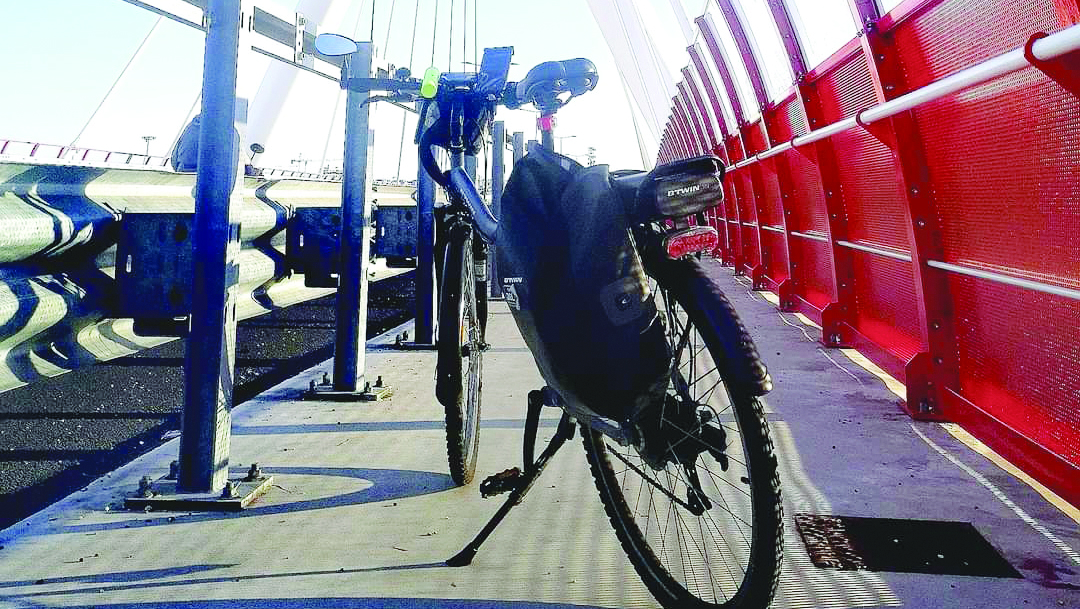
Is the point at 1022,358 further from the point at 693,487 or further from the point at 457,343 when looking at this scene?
the point at 457,343

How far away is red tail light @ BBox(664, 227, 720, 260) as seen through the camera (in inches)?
76.7

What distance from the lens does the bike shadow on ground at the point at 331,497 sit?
2.92 meters

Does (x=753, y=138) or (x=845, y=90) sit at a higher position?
(x=753, y=138)

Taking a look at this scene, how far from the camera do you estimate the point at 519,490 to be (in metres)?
2.78

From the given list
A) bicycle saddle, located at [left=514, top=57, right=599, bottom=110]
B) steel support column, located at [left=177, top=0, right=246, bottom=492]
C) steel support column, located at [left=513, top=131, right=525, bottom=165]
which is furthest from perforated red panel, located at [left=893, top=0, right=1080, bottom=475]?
steel support column, located at [left=513, top=131, right=525, bottom=165]

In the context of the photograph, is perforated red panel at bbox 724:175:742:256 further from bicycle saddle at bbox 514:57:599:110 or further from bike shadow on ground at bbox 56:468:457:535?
bicycle saddle at bbox 514:57:599:110

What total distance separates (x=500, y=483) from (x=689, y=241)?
113 cm

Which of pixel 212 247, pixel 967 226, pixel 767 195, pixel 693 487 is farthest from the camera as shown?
pixel 767 195

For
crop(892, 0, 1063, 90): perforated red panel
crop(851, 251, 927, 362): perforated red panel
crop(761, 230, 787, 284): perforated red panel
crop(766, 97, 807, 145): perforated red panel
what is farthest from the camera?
crop(761, 230, 787, 284): perforated red panel

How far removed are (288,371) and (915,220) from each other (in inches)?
153

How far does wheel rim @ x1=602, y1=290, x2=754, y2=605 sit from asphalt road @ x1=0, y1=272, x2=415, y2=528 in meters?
2.02

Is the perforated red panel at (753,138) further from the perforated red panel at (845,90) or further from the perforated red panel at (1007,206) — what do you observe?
the perforated red panel at (1007,206)

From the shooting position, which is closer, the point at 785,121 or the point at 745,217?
the point at 785,121

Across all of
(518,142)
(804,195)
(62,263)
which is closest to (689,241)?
(62,263)
